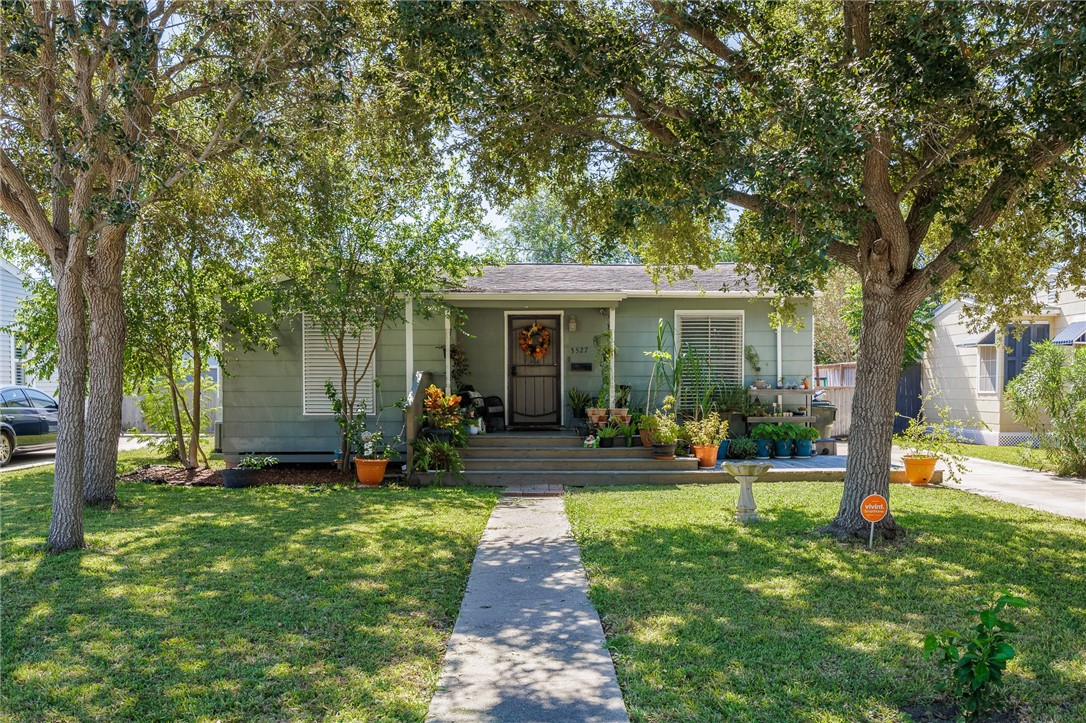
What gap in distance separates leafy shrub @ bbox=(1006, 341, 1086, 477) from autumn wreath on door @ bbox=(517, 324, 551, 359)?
7777mm

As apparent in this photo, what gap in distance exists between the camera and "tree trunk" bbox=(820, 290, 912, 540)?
6484 mm

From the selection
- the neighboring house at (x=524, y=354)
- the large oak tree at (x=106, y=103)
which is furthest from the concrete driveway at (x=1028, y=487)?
the large oak tree at (x=106, y=103)

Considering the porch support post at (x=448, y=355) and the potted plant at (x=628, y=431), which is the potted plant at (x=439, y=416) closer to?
the porch support post at (x=448, y=355)

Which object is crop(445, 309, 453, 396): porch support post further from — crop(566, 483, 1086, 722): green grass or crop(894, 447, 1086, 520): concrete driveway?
crop(894, 447, 1086, 520): concrete driveway

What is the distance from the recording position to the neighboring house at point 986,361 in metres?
14.2

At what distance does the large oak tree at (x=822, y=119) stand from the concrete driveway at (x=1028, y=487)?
9.29ft

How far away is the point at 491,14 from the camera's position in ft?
19.7

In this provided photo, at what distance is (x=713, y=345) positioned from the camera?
1274 cm

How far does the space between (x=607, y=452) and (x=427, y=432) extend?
272 cm

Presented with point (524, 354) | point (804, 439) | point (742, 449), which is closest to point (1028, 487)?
point (804, 439)

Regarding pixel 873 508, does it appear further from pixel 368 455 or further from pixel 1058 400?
pixel 1058 400

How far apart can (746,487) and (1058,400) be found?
6.63 metres

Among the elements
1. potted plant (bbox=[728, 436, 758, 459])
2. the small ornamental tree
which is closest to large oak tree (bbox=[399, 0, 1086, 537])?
the small ornamental tree

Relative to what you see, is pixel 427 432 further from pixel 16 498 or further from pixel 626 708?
pixel 626 708
